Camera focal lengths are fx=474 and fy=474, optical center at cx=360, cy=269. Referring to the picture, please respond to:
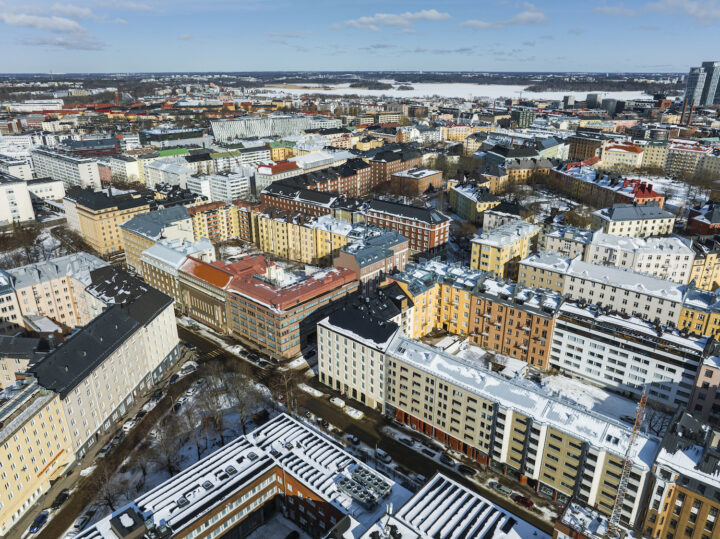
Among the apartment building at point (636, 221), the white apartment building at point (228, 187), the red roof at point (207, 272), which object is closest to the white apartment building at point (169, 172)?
the white apartment building at point (228, 187)

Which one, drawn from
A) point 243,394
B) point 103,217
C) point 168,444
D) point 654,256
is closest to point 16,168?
point 103,217

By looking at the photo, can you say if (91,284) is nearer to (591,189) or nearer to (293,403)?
(293,403)

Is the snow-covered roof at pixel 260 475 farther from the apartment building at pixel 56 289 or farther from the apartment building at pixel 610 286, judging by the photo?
the apartment building at pixel 610 286

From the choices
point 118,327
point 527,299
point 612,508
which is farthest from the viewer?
point 527,299

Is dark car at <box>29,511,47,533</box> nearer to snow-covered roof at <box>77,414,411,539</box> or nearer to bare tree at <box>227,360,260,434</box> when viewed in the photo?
snow-covered roof at <box>77,414,411,539</box>

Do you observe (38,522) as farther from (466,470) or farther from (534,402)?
(534,402)

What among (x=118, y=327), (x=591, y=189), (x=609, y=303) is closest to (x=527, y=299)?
(x=609, y=303)

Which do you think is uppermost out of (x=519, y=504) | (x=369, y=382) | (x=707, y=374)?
(x=707, y=374)
